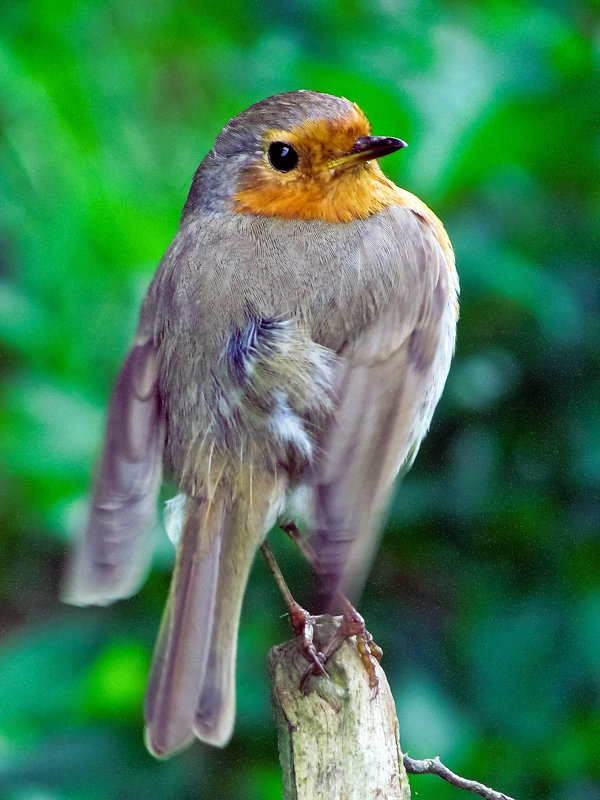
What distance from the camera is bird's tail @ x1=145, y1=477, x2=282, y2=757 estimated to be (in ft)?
6.93

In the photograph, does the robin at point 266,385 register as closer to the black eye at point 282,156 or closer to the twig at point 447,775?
the black eye at point 282,156

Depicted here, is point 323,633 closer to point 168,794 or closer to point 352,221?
point 168,794

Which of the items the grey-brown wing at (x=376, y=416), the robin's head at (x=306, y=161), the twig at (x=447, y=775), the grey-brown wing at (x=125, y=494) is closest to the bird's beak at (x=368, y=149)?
the robin's head at (x=306, y=161)

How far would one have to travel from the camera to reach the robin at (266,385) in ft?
7.29

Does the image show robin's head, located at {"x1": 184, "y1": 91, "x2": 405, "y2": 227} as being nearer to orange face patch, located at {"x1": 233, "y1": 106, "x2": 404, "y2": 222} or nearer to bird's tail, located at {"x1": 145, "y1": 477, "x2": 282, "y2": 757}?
orange face patch, located at {"x1": 233, "y1": 106, "x2": 404, "y2": 222}

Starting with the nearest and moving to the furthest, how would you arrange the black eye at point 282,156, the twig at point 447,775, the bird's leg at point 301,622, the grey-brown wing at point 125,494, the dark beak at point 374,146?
the twig at point 447,775 → the bird's leg at point 301,622 → the grey-brown wing at point 125,494 → the dark beak at point 374,146 → the black eye at point 282,156

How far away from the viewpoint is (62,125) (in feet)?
10.0

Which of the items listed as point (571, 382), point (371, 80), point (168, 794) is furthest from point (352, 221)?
point (168, 794)

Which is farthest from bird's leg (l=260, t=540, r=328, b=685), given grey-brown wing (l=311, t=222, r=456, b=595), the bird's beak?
the bird's beak

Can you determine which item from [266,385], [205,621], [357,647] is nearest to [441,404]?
[266,385]

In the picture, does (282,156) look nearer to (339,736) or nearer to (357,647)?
(357,647)

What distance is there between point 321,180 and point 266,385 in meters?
0.60

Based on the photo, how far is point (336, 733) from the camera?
213 cm

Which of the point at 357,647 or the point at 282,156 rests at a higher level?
the point at 282,156
